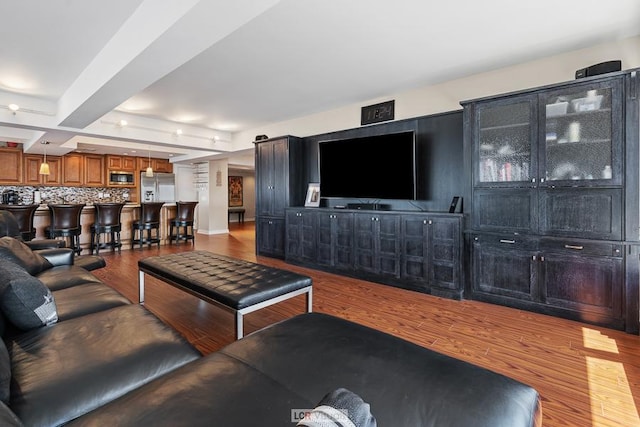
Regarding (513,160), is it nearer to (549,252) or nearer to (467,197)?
(467,197)

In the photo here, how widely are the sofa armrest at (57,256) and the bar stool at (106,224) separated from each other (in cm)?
309

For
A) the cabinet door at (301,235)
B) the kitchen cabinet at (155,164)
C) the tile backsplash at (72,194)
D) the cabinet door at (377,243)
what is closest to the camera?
the cabinet door at (377,243)

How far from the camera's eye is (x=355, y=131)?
15.6ft

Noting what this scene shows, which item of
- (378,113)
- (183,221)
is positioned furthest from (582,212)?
(183,221)

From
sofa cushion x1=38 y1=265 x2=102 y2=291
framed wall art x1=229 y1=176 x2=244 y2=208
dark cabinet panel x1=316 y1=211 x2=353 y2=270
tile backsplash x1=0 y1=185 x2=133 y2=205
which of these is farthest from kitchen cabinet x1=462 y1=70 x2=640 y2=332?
framed wall art x1=229 y1=176 x2=244 y2=208

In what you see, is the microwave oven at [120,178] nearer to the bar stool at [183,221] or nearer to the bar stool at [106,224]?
the bar stool at [183,221]

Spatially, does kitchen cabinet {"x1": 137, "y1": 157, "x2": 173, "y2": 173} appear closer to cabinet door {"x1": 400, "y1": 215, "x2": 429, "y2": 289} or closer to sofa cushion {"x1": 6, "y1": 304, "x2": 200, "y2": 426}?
cabinet door {"x1": 400, "y1": 215, "x2": 429, "y2": 289}

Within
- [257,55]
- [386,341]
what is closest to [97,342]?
[386,341]

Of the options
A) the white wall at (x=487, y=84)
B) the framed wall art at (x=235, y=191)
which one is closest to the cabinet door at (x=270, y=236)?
the white wall at (x=487, y=84)

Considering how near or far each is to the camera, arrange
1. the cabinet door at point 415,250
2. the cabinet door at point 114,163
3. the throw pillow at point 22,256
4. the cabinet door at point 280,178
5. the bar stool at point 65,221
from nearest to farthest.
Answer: the throw pillow at point 22,256, the cabinet door at point 415,250, the bar stool at point 65,221, the cabinet door at point 280,178, the cabinet door at point 114,163

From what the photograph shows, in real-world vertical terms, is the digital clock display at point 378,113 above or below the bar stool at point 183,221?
above

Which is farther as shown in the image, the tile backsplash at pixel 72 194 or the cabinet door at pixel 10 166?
the tile backsplash at pixel 72 194

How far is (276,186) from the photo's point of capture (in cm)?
550

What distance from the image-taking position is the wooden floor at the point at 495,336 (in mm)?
1707
